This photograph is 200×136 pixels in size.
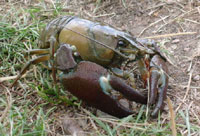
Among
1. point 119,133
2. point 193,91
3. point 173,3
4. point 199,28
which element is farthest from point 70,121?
point 173,3

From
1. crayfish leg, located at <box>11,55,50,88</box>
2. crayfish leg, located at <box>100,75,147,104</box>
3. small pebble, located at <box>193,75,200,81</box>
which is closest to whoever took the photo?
crayfish leg, located at <box>100,75,147,104</box>

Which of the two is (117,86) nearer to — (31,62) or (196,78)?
(31,62)

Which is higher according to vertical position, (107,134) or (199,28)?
(199,28)

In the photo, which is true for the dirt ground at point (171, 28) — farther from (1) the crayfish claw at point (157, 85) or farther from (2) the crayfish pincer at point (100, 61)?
(2) the crayfish pincer at point (100, 61)

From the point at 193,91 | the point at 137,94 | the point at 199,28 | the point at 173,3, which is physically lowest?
the point at 193,91

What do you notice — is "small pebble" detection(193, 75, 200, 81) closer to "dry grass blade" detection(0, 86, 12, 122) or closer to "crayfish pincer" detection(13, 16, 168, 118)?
"crayfish pincer" detection(13, 16, 168, 118)

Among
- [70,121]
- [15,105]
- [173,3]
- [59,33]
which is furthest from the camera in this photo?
[173,3]

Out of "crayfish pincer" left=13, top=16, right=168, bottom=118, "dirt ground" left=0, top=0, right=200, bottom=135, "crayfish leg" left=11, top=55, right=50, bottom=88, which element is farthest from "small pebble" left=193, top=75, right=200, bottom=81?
"crayfish leg" left=11, top=55, right=50, bottom=88

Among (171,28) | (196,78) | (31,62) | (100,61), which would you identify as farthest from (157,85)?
(171,28)

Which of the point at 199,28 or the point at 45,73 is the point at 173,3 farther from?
the point at 45,73
